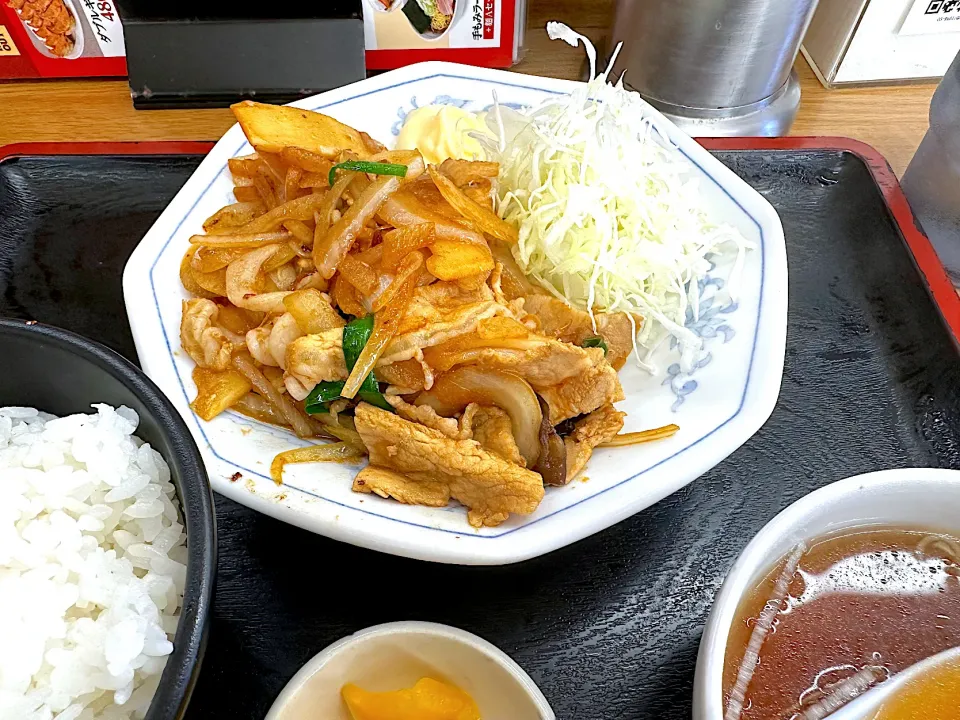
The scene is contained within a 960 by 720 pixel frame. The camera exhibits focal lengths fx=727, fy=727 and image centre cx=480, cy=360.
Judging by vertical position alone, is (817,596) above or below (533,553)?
above

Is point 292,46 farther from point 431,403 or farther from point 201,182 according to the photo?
point 431,403

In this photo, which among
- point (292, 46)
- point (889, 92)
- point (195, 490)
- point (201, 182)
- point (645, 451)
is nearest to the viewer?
point (195, 490)

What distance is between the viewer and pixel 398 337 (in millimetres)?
1302

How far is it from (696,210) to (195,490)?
4.14ft

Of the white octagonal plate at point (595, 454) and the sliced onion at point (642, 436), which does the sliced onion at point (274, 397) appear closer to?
the white octagonal plate at point (595, 454)

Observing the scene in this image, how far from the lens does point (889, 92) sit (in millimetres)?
2586

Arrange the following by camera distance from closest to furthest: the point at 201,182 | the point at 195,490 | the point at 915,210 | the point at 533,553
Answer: the point at 195,490 → the point at 533,553 → the point at 201,182 → the point at 915,210

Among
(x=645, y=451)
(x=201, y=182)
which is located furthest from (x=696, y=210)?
(x=201, y=182)

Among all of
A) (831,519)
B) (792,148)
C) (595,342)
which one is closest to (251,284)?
(595,342)

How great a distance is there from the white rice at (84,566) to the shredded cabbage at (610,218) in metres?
0.89

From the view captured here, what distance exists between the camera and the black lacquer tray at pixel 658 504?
49.1 inches

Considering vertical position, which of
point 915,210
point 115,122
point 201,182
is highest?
point 201,182

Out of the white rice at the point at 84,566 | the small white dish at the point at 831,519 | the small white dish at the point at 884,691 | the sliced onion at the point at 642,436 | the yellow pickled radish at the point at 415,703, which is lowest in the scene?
the yellow pickled radish at the point at 415,703

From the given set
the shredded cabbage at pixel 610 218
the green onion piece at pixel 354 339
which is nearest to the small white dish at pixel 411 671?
the green onion piece at pixel 354 339
